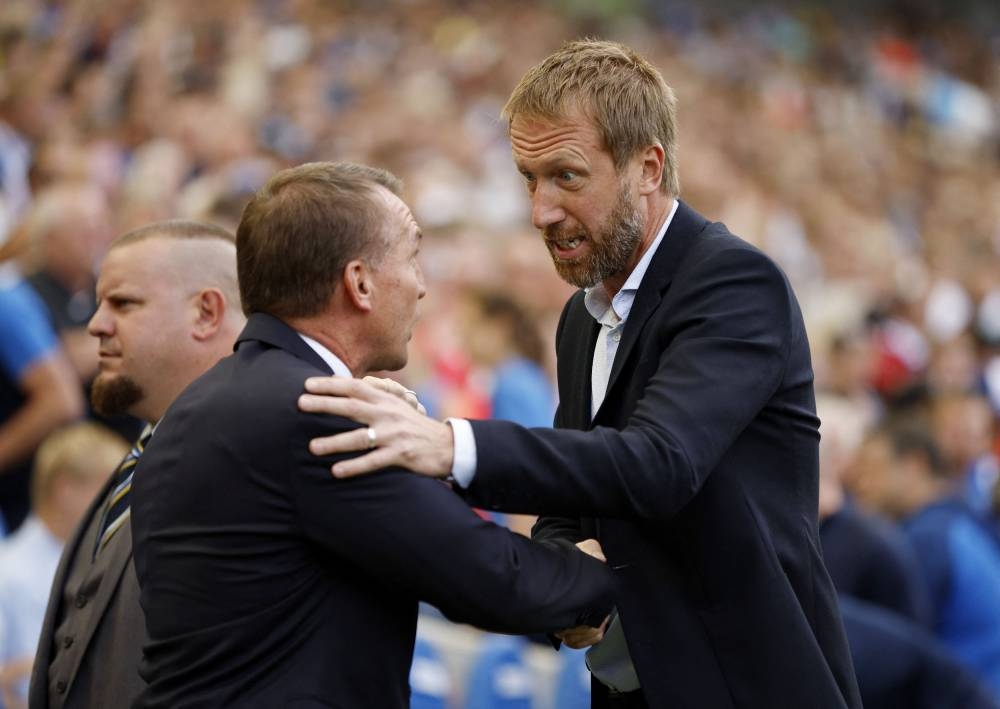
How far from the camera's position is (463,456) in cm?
250

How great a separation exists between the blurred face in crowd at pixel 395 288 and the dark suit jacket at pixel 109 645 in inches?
28.2

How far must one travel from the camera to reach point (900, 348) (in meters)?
12.7

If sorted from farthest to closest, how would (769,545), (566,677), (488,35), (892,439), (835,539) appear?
(488,35) → (892,439) → (835,539) → (566,677) → (769,545)

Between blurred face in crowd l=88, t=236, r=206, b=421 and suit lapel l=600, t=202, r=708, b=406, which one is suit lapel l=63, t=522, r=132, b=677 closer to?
blurred face in crowd l=88, t=236, r=206, b=421

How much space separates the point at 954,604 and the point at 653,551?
3.57 metres

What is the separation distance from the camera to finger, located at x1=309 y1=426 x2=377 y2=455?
2.38 m

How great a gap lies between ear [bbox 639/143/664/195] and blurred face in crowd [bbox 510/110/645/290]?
1.2 inches

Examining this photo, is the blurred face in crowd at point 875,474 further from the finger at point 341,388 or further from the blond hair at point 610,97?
the finger at point 341,388

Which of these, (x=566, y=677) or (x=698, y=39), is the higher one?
(x=698, y=39)

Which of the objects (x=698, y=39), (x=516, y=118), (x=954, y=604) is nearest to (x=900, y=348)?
(x=954, y=604)

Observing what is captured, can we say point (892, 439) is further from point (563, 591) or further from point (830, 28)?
point (830, 28)

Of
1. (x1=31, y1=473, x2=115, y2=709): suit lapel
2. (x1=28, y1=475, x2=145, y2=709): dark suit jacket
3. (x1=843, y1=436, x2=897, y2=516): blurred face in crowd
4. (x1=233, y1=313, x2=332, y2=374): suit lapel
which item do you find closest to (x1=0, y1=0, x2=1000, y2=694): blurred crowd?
(x1=843, y1=436, x2=897, y2=516): blurred face in crowd

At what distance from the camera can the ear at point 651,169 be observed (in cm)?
282

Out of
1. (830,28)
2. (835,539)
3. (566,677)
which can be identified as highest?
(830,28)
